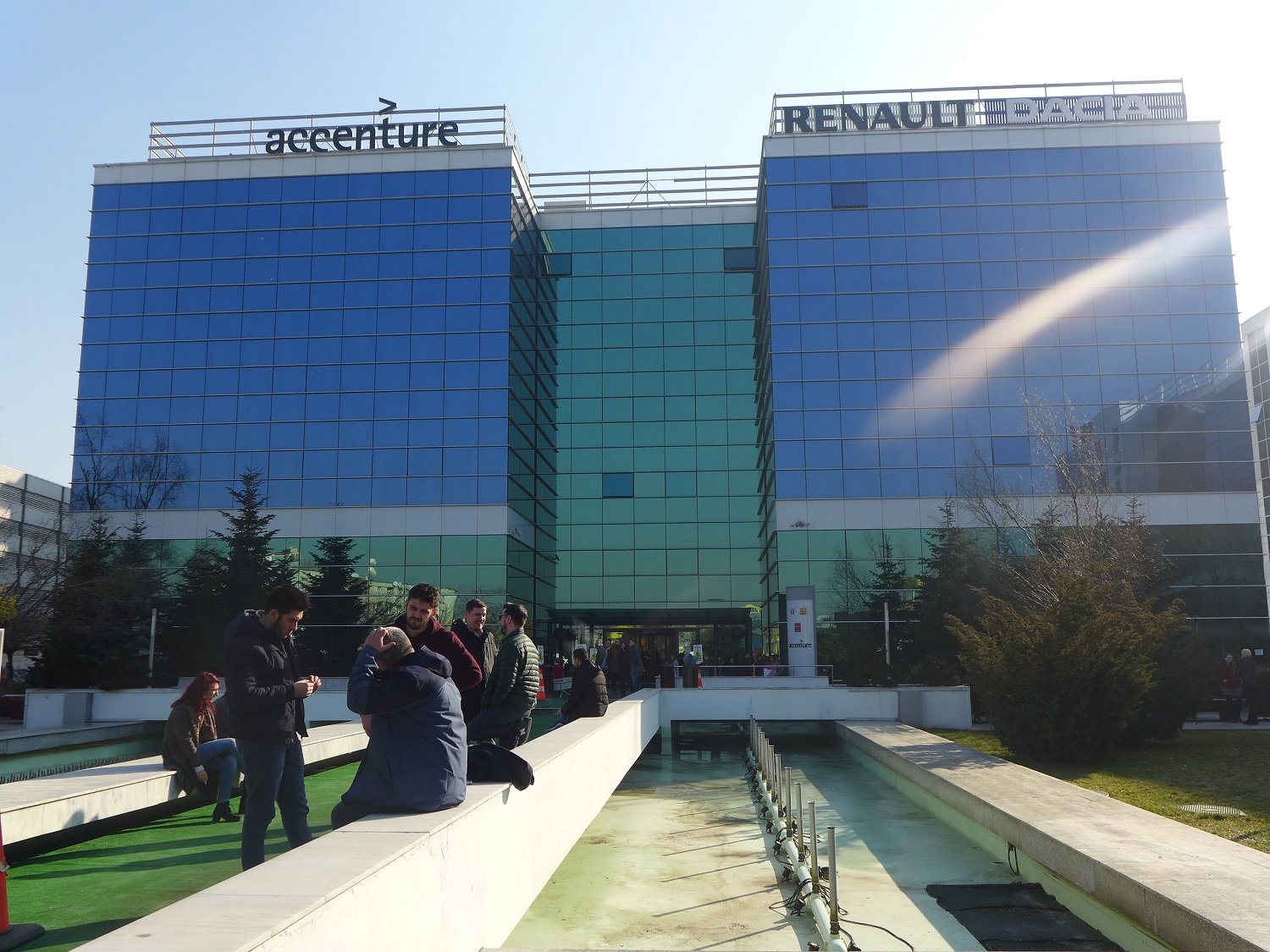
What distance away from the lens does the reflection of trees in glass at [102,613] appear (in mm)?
30406

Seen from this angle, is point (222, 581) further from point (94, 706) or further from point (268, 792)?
point (268, 792)

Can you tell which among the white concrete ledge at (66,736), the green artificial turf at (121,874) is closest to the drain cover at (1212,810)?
the green artificial turf at (121,874)

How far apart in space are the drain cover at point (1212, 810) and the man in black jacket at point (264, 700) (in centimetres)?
870

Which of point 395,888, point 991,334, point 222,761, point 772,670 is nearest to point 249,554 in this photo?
point 772,670

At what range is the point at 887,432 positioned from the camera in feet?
122

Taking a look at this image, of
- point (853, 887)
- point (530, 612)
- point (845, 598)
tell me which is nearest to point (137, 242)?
point (530, 612)

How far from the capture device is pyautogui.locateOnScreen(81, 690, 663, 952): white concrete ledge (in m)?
3.15

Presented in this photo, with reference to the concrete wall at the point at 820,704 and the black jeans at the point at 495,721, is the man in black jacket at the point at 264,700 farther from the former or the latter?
the concrete wall at the point at 820,704

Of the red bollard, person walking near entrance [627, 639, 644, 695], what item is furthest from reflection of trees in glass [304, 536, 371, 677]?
the red bollard

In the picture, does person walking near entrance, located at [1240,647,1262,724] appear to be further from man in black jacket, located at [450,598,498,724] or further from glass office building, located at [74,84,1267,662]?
man in black jacket, located at [450,598,498,724]

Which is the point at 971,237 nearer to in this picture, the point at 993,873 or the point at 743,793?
the point at 743,793

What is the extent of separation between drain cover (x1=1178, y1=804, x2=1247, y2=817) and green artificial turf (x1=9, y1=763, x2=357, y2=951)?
28.7ft

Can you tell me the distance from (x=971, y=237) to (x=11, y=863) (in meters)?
36.8

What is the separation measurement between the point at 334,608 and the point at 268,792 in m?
31.9
